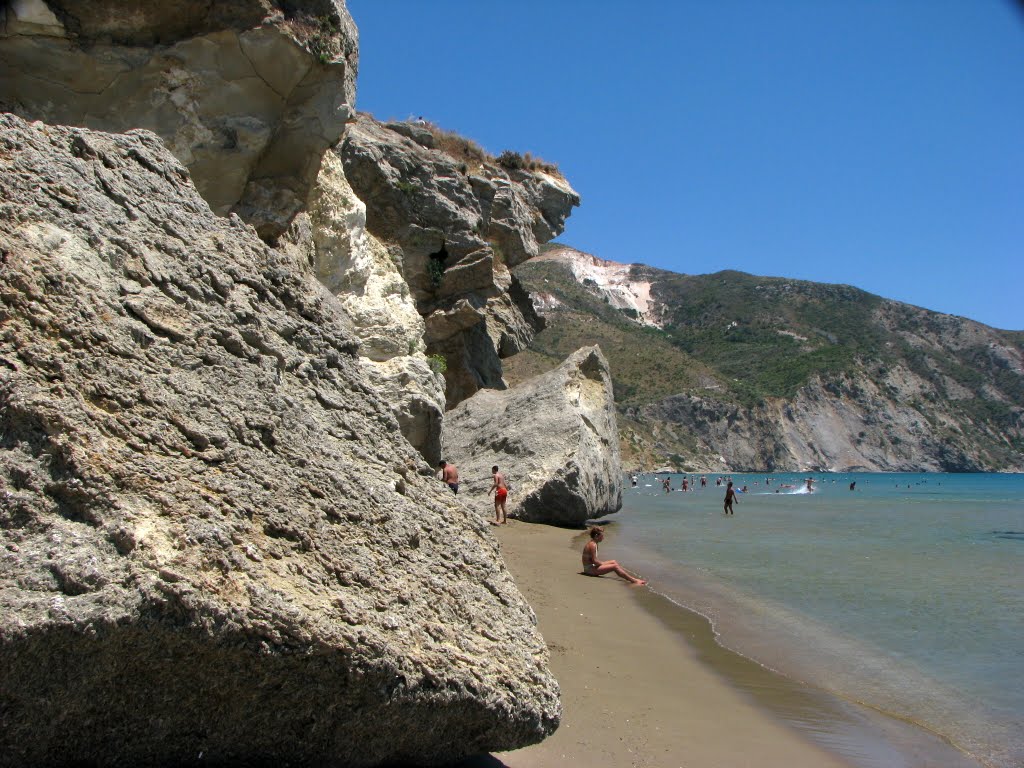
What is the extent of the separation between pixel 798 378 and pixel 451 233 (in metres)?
110

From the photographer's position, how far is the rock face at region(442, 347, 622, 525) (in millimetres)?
16609

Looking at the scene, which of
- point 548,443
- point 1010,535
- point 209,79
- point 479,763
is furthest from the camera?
point 1010,535

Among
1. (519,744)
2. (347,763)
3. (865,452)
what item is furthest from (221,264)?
(865,452)

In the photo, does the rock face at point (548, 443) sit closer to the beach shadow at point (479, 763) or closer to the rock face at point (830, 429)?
the beach shadow at point (479, 763)

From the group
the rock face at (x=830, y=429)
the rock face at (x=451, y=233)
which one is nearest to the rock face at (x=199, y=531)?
the rock face at (x=451, y=233)

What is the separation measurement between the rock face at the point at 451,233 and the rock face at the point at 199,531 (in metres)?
16.0

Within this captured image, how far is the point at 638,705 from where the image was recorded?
507cm

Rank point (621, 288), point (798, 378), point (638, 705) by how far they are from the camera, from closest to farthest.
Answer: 1. point (638, 705)
2. point (798, 378)
3. point (621, 288)

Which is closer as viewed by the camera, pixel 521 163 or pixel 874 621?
pixel 874 621

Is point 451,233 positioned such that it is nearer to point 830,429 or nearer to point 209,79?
point 209,79

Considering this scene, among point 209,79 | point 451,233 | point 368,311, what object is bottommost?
point 368,311

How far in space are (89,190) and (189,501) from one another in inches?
67.7

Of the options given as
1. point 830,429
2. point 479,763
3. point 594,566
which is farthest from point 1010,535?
point 830,429

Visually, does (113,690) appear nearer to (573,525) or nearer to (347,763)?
(347,763)
